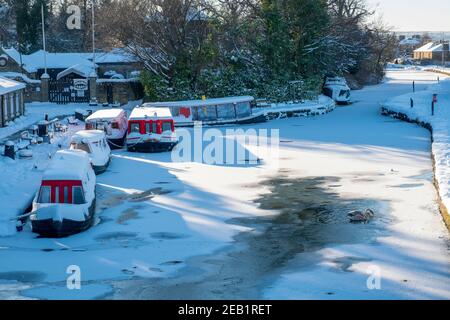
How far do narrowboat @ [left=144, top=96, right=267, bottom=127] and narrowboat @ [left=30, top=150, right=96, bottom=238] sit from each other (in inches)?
824

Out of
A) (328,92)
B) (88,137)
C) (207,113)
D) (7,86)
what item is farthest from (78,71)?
(88,137)

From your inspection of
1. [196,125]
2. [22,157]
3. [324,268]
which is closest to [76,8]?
[196,125]

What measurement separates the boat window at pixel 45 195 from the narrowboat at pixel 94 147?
7.55 m

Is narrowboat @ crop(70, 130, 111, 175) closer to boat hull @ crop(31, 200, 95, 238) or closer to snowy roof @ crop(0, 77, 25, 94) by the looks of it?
boat hull @ crop(31, 200, 95, 238)

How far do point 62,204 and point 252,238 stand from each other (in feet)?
17.1

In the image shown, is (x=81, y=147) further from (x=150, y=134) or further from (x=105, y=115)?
(x=105, y=115)

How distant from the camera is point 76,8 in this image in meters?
81.9

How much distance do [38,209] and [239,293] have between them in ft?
23.4

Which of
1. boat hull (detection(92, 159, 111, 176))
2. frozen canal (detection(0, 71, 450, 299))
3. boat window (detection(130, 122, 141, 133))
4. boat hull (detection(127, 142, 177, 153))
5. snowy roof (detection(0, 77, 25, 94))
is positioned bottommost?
frozen canal (detection(0, 71, 450, 299))

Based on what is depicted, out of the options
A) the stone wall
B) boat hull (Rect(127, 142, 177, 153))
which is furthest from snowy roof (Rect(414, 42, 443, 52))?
boat hull (Rect(127, 142, 177, 153))

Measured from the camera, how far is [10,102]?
40156 mm

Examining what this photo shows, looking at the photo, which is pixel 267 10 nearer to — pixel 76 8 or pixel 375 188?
pixel 375 188

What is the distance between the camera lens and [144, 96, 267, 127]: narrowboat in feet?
135

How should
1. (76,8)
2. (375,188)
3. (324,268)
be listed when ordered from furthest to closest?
(76,8)
(375,188)
(324,268)
